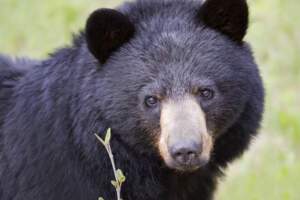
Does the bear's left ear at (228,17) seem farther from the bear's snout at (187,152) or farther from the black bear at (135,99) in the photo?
the bear's snout at (187,152)

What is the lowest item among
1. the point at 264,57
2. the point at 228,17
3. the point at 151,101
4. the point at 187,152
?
the point at 187,152

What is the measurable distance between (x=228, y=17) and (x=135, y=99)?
0.82 m

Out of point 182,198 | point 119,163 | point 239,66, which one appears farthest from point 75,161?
point 239,66

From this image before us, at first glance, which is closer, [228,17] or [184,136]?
[184,136]

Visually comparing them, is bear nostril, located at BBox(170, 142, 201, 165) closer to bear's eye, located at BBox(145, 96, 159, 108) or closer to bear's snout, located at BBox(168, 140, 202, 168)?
bear's snout, located at BBox(168, 140, 202, 168)

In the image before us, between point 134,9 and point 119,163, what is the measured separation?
1.01 m

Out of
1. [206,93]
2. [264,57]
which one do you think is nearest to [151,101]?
[206,93]

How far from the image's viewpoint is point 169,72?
21.3ft

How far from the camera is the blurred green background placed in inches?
369

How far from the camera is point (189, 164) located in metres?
6.17

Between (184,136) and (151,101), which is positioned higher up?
(151,101)

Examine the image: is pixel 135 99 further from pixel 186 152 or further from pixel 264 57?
pixel 264 57

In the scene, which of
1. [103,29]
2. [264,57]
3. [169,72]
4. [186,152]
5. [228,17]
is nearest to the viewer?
[186,152]

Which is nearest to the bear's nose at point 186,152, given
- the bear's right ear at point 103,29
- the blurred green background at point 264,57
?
the bear's right ear at point 103,29
